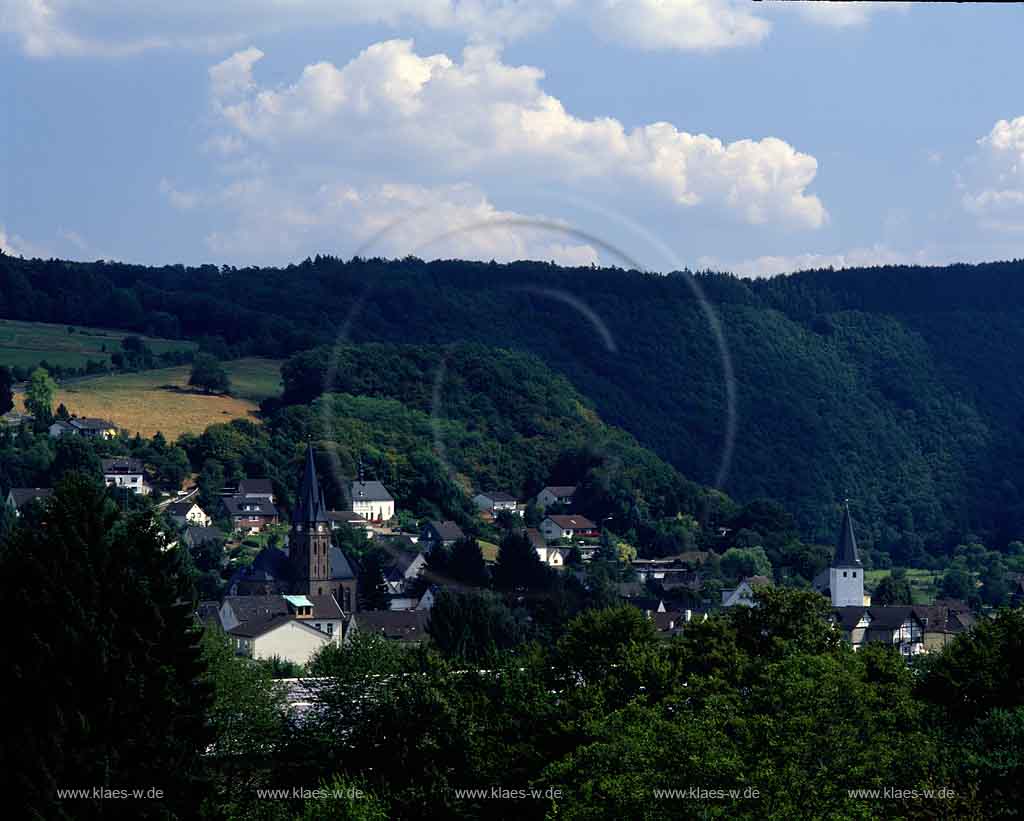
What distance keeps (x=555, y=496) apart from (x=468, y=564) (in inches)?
1220

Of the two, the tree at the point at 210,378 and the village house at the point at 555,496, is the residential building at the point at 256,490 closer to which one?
the village house at the point at 555,496

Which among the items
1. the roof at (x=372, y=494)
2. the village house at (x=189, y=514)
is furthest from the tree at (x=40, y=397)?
the roof at (x=372, y=494)

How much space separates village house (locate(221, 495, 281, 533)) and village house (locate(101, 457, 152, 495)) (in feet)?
15.1

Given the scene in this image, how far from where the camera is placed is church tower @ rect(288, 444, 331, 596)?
322 feet

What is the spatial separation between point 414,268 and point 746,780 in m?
157

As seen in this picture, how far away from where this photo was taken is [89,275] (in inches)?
7087

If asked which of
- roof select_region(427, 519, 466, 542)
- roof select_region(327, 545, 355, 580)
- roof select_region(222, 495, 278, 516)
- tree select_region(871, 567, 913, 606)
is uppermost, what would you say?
roof select_region(222, 495, 278, 516)

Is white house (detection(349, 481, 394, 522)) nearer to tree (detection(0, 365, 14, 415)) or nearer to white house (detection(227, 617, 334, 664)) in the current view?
tree (detection(0, 365, 14, 415))

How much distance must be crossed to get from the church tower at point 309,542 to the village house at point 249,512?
16101 mm

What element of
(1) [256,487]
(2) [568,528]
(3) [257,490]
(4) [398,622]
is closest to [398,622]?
(4) [398,622]

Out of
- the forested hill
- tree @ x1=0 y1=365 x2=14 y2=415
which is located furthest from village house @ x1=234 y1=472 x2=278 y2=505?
the forested hill

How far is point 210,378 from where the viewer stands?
463 ft

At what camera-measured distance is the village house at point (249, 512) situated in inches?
4601

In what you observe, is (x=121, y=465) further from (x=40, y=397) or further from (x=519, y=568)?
(x=519, y=568)
